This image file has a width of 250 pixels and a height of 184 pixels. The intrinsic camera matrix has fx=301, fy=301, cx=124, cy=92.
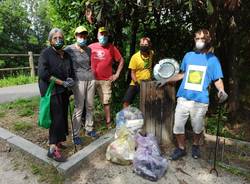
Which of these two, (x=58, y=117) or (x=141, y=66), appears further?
(x=141, y=66)

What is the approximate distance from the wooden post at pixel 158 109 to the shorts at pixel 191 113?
347 millimetres

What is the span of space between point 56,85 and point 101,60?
3.23 feet

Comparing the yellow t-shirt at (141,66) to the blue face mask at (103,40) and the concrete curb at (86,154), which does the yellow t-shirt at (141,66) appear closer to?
the blue face mask at (103,40)

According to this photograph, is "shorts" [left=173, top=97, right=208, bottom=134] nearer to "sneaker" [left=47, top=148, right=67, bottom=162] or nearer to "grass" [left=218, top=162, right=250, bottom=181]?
"grass" [left=218, top=162, right=250, bottom=181]

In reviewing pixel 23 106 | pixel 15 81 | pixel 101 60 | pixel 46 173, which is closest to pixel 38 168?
pixel 46 173

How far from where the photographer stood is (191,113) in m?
4.00

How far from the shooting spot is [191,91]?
3971 millimetres

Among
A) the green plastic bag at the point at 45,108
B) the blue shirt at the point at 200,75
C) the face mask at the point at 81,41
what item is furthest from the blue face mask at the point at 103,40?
the blue shirt at the point at 200,75

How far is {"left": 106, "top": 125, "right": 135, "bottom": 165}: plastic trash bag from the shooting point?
4094 millimetres

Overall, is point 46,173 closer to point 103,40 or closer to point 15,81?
point 103,40

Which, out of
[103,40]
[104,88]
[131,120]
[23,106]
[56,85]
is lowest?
[23,106]

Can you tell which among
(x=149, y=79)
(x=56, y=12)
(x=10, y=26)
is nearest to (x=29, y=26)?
(x=10, y=26)

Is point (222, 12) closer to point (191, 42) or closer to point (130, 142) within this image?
point (191, 42)

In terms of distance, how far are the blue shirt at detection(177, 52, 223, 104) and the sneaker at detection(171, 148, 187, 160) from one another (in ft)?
2.70
